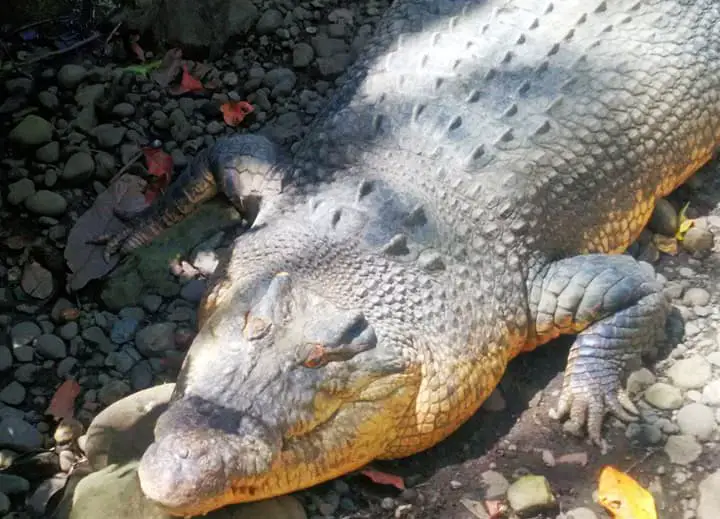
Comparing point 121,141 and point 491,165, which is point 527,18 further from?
point 121,141

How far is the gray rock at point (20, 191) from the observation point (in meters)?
4.36

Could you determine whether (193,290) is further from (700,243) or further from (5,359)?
(700,243)

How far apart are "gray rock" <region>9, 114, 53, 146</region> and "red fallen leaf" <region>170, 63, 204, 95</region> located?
69 centimetres

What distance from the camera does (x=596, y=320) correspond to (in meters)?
3.92

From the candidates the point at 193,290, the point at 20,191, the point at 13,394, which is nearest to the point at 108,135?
the point at 20,191

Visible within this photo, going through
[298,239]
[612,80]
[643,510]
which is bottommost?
[643,510]

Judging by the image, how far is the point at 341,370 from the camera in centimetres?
322

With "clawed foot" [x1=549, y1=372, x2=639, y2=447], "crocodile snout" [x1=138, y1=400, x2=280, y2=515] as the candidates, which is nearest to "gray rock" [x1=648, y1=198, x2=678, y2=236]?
"clawed foot" [x1=549, y1=372, x2=639, y2=447]

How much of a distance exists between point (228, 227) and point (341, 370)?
1.40m

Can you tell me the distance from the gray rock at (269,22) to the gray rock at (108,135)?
105 cm

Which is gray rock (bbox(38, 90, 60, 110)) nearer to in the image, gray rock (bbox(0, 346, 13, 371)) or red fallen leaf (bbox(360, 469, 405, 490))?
gray rock (bbox(0, 346, 13, 371))

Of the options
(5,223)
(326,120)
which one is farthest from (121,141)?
(326,120)

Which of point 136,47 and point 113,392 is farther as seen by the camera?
point 136,47

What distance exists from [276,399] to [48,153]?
2.03m
